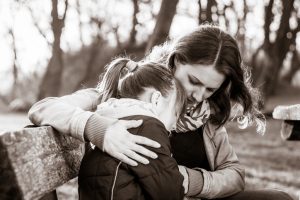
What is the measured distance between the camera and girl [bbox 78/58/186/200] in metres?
1.77

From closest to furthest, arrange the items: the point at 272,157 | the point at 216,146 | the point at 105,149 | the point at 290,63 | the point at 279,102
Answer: the point at 105,149, the point at 216,146, the point at 272,157, the point at 279,102, the point at 290,63

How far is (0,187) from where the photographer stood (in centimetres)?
133

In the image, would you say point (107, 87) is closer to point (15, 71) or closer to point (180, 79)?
point (180, 79)

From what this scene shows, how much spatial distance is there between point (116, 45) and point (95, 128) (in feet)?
62.3

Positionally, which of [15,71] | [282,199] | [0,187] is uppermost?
[0,187]

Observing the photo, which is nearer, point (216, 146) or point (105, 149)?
point (105, 149)

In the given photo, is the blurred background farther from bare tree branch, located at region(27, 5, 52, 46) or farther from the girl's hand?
the girl's hand

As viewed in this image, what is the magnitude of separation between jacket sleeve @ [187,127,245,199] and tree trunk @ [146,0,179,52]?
3.60 m

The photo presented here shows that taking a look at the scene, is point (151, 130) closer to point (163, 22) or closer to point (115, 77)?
point (115, 77)

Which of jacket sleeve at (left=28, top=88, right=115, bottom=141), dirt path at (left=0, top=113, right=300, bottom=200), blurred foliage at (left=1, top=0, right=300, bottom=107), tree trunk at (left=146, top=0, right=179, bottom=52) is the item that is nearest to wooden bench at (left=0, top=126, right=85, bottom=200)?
jacket sleeve at (left=28, top=88, right=115, bottom=141)

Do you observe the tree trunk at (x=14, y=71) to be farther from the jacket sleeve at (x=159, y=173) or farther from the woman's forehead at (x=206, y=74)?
the jacket sleeve at (x=159, y=173)

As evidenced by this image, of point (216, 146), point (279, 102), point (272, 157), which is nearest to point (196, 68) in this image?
point (216, 146)

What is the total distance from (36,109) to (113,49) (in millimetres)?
19948

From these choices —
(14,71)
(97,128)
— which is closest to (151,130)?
(97,128)
